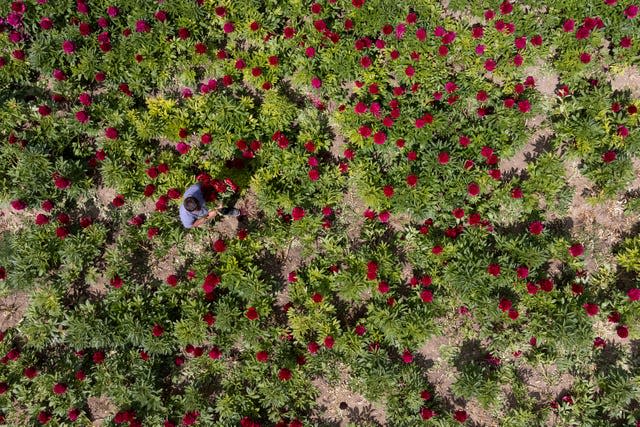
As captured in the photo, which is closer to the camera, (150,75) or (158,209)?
(158,209)

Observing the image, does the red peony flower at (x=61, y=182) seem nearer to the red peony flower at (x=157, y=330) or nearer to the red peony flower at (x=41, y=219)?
the red peony flower at (x=41, y=219)

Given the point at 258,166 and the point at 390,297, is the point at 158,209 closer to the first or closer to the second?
the point at 258,166

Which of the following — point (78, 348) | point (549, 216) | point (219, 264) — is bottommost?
point (78, 348)

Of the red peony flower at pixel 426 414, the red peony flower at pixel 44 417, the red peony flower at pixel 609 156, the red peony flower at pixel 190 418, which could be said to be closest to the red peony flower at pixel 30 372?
the red peony flower at pixel 44 417

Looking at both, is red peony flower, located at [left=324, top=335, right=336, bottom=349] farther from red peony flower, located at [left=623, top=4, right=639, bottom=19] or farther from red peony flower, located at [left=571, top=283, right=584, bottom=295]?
red peony flower, located at [left=623, top=4, right=639, bottom=19]

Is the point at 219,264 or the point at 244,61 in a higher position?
the point at 244,61

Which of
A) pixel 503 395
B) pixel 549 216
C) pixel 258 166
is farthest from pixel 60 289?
pixel 549 216

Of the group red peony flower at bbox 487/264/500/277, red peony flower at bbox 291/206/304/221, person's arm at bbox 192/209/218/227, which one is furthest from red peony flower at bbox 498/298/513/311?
person's arm at bbox 192/209/218/227

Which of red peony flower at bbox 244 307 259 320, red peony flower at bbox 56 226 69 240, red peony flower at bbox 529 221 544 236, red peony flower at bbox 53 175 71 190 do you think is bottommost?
red peony flower at bbox 56 226 69 240

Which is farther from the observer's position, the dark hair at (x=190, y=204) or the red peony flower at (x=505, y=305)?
the red peony flower at (x=505, y=305)
